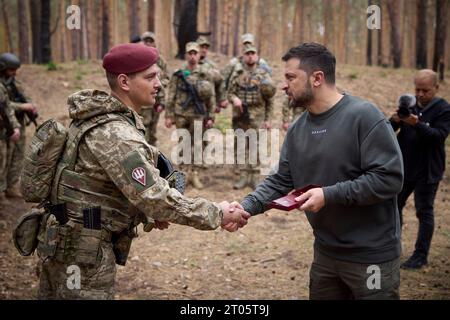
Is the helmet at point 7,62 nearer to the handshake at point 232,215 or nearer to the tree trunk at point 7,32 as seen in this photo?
the handshake at point 232,215

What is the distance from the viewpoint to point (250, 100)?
29.0 ft

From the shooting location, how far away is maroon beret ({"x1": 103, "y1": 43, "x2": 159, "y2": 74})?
307cm

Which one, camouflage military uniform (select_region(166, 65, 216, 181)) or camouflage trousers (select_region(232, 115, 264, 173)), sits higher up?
camouflage military uniform (select_region(166, 65, 216, 181))

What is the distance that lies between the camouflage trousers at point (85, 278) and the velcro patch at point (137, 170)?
486 mm

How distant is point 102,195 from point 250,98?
6.08 meters

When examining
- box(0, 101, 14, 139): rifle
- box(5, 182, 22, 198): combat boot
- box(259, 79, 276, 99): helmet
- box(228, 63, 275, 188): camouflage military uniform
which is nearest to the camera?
box(0, 101, 14, 139): rifle

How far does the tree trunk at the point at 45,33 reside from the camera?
1361 cm

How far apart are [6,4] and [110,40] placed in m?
4.33

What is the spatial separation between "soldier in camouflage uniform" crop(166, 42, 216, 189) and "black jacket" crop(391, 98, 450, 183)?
4.09 meters

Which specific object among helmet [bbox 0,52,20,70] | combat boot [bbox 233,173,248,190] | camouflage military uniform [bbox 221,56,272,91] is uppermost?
helmet [bbox 0,52,20,70]

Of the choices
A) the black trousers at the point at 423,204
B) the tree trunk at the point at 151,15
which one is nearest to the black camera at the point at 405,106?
the black trousers at the point at 423,204

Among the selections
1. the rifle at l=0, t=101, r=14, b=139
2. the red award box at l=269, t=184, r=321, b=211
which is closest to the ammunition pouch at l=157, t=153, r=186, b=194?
the red award box at l=269, t=184, r=321, b=211

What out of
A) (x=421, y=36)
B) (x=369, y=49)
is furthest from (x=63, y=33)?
(x=421, y=36)

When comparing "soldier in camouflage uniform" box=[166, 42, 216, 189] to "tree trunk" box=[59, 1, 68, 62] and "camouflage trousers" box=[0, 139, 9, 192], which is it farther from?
"tree trunk" box=[59, 1, 68, 62]
